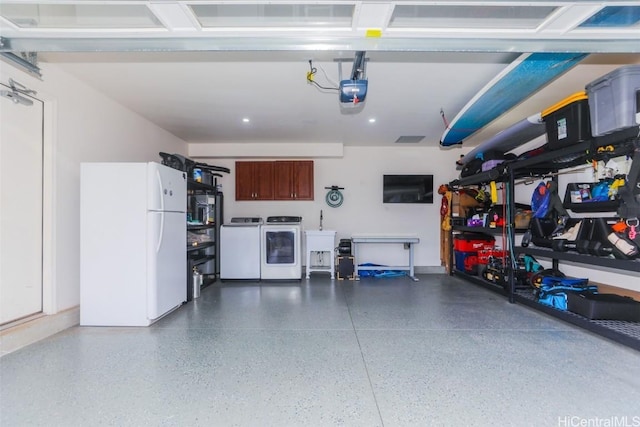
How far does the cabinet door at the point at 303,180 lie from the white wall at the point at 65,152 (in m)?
3.30

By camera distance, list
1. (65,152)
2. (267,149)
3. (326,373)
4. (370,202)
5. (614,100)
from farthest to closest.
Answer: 1. (370,202)
2. (267,149)
3. (65,152)
4. (614,100)
5. (326,373)

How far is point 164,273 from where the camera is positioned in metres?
3.34

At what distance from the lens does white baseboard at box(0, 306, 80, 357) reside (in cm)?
252

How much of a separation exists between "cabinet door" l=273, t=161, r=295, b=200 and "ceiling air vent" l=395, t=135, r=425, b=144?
2277mm

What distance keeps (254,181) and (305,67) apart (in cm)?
357

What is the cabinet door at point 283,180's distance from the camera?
6227 millimetres

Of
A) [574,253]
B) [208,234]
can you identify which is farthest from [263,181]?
[574,253]

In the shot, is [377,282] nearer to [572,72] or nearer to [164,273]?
[164,273]

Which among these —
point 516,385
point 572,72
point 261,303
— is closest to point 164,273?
point 261,303

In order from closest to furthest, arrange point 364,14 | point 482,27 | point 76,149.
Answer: point 364,14 → point 482,27 → point 76,149

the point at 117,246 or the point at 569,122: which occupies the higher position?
the point at 569,122

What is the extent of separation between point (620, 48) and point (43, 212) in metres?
5.05

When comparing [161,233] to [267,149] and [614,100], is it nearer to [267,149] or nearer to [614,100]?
[267,149]

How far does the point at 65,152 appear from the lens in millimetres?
3178
